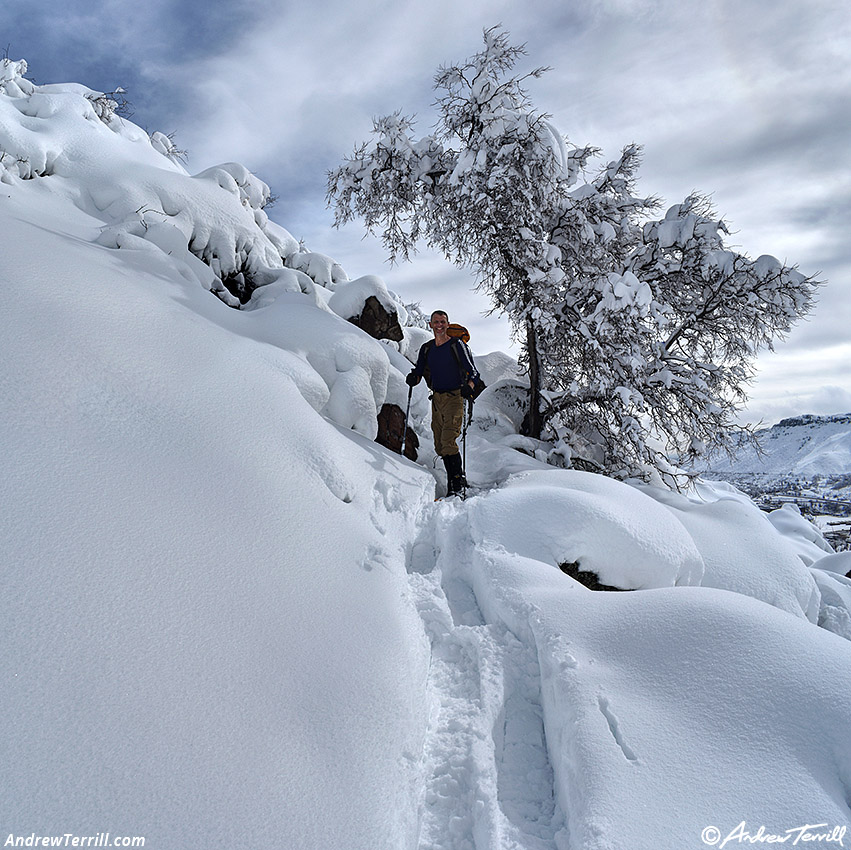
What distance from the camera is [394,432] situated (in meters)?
7.71

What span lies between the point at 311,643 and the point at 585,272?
8.76m

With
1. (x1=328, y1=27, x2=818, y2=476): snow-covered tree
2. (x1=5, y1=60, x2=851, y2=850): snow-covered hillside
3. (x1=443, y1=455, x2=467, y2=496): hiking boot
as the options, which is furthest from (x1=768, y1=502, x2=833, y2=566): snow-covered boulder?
(x1=443, y1=455, x2=467, y2=496): hiking boot

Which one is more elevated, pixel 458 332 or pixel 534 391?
pixel 534 391

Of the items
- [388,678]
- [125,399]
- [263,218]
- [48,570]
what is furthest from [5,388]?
[263,218]

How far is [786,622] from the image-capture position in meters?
2.73

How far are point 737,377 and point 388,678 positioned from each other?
976 cm

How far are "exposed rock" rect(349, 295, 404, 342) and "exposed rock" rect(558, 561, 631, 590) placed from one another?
21.2ft

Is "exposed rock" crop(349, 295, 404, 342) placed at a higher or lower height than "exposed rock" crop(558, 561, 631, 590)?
higher

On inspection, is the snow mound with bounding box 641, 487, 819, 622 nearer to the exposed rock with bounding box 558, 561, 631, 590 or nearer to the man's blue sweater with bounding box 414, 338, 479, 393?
the exposed rock with bounding box 558, 561, 631, 590

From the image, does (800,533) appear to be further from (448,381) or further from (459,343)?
(459,343)

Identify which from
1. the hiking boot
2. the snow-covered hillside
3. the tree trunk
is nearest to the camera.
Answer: the snow-covered hillside

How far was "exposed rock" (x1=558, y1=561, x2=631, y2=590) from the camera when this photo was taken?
4.43 m

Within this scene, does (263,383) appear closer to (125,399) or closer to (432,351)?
(125,399)

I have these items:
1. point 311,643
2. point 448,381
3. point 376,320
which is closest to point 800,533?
point 448,381
